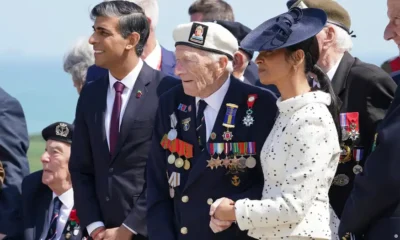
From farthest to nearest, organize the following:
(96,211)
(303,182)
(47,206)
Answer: (47,206) < (96,211) < (303,182)

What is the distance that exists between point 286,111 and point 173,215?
910 millimetres

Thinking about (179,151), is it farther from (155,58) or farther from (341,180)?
(155,58)

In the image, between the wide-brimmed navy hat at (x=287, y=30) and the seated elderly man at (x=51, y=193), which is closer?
the wide-brimmed navy hat at (x=287, y=30)

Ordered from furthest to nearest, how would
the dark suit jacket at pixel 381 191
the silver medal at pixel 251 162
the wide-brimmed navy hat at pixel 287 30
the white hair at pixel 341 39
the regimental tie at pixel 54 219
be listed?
the regimental tie at pixel 54 219
the white hair at pixel 341 39
the silver medal at pixel 251 162
the wide-brimmed navy hat at pixel 287 30
the dark suit jacket at pixel 381 191

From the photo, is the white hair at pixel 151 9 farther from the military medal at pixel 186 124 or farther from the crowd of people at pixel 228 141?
the military medal at pixel 186 124

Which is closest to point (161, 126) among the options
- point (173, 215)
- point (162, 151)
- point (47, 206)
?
point (162, 151)

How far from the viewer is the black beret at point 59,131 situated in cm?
636

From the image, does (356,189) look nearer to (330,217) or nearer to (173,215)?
(330,217)

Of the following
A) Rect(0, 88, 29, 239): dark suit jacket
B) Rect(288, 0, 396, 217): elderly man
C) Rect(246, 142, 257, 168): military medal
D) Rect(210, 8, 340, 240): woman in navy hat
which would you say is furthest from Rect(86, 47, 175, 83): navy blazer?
Rect(210, 8, 340, 240): woman in navy hat

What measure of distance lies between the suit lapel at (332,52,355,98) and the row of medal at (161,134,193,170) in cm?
77

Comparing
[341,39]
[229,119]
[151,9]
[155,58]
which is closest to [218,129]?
[229,119]

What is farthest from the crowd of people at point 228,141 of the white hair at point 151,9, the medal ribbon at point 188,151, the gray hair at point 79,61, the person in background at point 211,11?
the person in background at point 211,11

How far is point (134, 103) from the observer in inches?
217

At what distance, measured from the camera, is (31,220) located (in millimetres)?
6352
